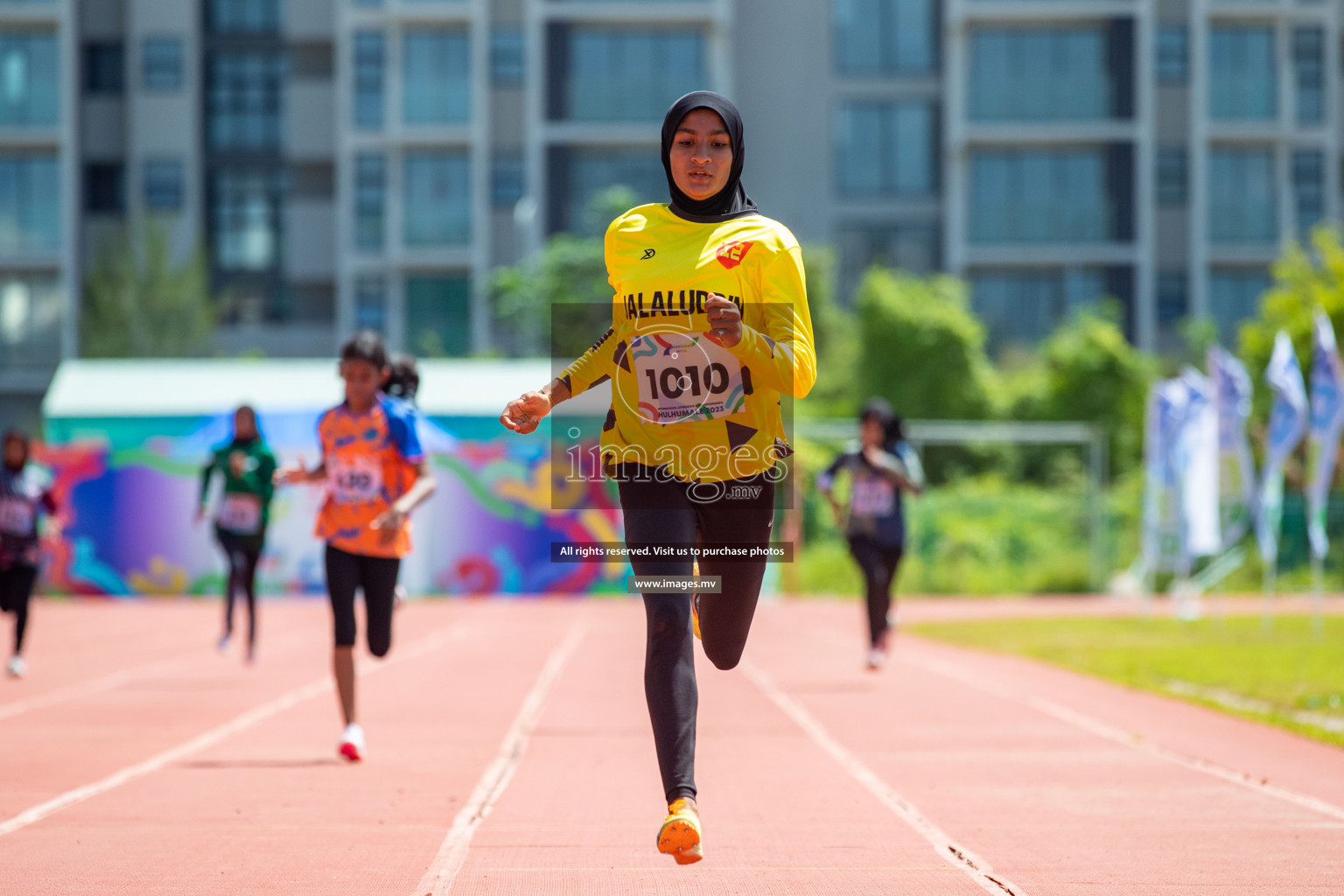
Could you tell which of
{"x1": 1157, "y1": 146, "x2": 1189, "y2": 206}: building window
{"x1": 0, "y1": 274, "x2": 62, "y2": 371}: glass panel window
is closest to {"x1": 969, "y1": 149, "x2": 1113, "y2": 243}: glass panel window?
{"x1": 1157, "y1": 146, "x2": 1189, "y2": 206}: building window

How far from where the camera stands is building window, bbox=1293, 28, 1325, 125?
5209cm

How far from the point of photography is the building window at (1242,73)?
2034 inches

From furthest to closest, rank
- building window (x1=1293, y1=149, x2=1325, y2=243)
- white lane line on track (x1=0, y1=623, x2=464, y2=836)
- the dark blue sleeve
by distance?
building window (x1=1293, y1=149, x2=1325, y2=243), the dark blue sleeve, white lane line on track (x1=0, y1=623, x2=464, y2=836)

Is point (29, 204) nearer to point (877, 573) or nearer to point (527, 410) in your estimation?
point (877, 573)

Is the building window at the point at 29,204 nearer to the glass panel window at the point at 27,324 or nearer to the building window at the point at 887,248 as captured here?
the glass panel window at the point at 27,324

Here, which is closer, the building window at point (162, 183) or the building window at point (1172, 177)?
the building window at point (1172, 177)

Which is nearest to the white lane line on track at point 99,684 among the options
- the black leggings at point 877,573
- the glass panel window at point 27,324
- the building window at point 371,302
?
the black leggings at point 877,573

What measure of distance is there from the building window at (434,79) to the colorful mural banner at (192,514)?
81.9ft

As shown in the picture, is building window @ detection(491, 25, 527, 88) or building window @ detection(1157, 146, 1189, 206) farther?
building window @ detection(1157, 146, 1189, 206)

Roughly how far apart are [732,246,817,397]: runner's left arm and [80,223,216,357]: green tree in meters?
45.5

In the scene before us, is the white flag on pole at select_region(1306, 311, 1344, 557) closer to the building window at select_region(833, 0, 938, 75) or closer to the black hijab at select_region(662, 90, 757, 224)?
the black hijab at select_region(662, 90, 757, 224)

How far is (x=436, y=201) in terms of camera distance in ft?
170

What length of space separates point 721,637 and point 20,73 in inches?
2094

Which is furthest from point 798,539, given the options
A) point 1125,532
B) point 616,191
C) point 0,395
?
point 0,395
